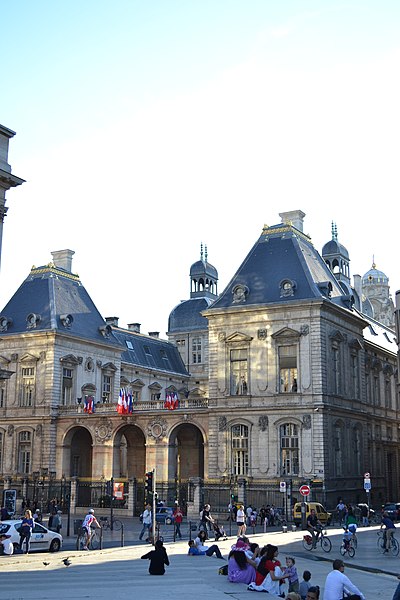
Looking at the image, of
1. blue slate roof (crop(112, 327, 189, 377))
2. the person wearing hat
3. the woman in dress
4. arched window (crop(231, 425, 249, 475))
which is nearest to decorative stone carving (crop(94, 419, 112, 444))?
arched window (crop(231, 425, 249, 475))

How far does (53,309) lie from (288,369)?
21.7m

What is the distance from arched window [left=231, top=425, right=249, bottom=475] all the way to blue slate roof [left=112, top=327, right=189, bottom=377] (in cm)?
2479

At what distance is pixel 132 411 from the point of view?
5691cm

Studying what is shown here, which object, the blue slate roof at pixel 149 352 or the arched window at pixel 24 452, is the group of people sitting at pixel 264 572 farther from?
the blue slate roof at pixel 149 352

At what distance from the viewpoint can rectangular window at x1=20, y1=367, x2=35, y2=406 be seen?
203 feet

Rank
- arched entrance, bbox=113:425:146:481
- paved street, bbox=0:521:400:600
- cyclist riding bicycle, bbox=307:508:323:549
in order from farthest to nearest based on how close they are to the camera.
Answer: arched entrance, bbox=113:425:146:481 → cyclist riding bicycle, bbox=307:508:323:549 → paved street, bbox=0:521:400:600

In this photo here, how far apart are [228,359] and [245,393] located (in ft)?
8.72

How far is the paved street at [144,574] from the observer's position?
19.2m

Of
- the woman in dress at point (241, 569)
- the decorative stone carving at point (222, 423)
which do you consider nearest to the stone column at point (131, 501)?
the decorative stone carving at point (222, 423)

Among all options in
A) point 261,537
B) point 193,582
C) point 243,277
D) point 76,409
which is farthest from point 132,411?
point 193,582

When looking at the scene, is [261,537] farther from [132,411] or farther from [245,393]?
[132,411]

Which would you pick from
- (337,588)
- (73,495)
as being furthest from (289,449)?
(337,588)

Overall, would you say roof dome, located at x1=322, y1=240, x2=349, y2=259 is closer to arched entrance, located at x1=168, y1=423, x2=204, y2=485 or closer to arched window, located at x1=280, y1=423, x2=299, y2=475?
arched entrance, located at x1=168, y1=423, x2=204, y2=485

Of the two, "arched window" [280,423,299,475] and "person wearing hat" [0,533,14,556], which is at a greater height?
"arched window" [280,423,299,475]
